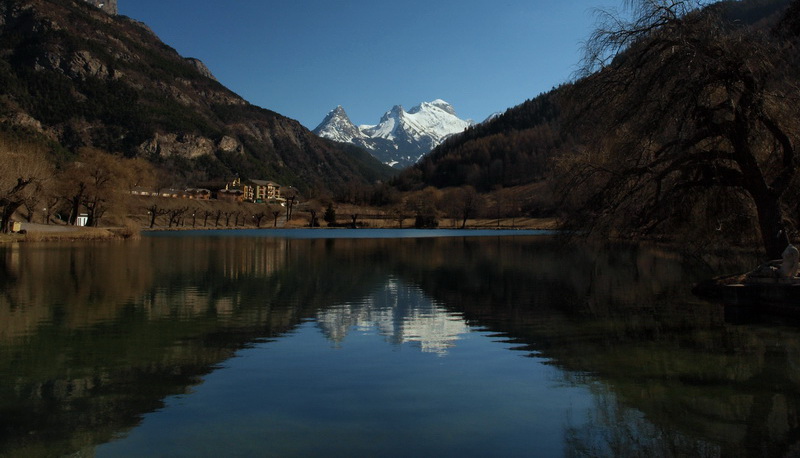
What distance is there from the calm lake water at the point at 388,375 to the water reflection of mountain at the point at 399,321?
103 mm

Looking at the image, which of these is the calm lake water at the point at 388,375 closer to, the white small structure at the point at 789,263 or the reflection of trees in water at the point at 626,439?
the reflection of trees in water at the point at 626,439

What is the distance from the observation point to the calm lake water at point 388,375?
8.10 meters

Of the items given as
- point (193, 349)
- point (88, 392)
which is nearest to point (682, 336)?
point (193, 349)

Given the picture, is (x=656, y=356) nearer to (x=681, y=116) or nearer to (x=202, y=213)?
(x=681, y=116)

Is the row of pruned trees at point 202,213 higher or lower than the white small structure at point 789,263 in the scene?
higher

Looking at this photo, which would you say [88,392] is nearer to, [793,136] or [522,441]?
[522,441]

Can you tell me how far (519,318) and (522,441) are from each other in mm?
10714

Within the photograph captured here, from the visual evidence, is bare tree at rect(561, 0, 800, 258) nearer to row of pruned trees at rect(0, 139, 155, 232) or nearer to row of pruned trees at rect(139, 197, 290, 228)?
row of pruned trees at rect(0, 139, 155, 232)

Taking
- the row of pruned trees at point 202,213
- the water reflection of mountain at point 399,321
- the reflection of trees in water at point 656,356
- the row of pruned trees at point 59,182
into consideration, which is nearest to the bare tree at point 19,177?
the row of pruned trees at point 59,182

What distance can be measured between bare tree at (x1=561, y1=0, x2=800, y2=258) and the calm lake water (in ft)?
10.7

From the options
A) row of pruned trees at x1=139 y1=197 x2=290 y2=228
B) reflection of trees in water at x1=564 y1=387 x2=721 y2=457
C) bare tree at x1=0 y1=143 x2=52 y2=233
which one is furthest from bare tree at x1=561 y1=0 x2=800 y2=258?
row of pruned trees at x1=139 y1=197 x2=290 y2=228

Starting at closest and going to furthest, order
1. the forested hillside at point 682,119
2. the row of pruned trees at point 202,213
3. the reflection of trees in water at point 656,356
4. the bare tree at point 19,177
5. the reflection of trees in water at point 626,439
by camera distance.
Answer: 1. the reflection of trees in water at point 626,439
2. the reflection of trees in water at point 656,356
3. the forested hillside at point 682,119
4. the bare tree at point 19,177
5. the row of pruned trees at point 202,213

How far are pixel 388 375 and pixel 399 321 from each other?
6387 millimetres

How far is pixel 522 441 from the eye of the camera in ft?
26.6
